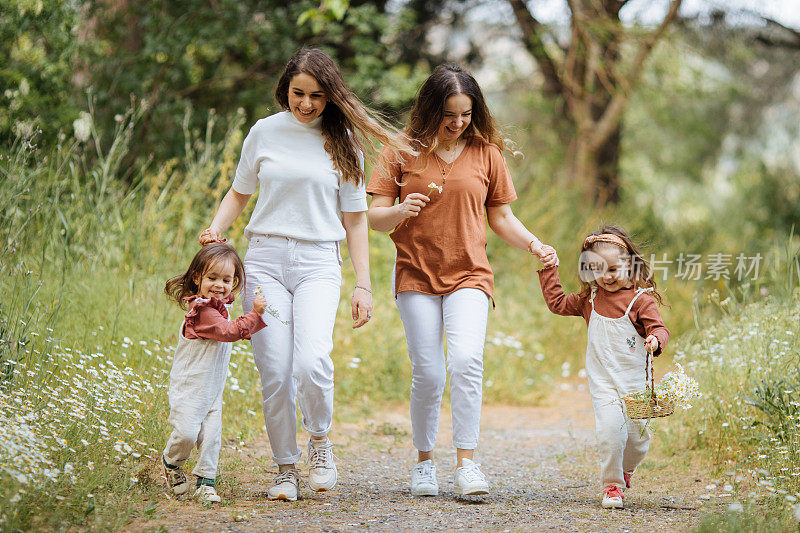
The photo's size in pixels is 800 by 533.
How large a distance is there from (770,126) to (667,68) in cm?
869

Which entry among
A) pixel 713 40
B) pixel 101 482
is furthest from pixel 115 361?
pixel 713 40

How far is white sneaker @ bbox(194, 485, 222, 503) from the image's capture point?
3.43 metres

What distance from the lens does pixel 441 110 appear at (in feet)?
12.4

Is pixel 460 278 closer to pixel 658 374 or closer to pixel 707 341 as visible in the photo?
pixel 707 341

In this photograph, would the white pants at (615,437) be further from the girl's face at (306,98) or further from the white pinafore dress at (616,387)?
the girl's face at (306,98)

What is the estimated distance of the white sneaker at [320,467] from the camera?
11.9 feet

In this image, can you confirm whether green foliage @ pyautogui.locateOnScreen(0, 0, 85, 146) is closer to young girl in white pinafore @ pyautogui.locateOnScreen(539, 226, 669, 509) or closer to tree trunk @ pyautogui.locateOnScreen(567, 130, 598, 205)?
young girl in white pinafore @ pyautogui.locateOnScreen(539, 226, 669, 509)

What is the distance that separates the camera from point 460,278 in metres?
3.75

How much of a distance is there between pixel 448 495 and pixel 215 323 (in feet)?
4.59

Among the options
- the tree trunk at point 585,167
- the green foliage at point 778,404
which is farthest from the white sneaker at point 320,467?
the tree trunk at point 585,167

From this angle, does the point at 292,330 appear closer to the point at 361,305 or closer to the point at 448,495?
the point at 361,305

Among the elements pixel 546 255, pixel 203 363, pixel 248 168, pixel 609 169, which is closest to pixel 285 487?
pixel 203 363

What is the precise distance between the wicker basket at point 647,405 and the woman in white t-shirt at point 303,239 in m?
1.19

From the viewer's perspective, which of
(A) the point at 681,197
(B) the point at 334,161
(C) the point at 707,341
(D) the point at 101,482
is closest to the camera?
(D) the point at 101,482
